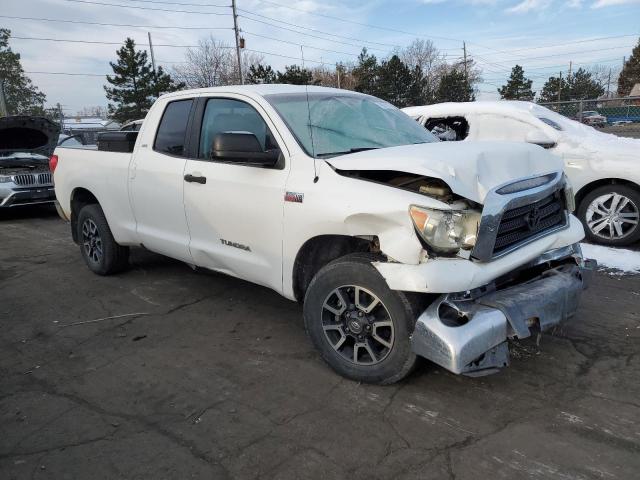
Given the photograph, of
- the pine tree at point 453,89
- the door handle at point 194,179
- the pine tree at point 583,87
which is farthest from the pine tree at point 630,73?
the door handle at point 194,179

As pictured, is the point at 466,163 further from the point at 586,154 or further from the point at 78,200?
the point at 78,200

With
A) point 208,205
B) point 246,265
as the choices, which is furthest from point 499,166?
point 208,205

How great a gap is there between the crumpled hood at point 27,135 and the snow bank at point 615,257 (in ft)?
32.4

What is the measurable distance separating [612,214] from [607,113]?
502 inches

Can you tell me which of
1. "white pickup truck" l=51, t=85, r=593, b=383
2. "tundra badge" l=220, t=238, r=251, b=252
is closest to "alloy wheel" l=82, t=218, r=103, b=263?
"white pickup truck" l=51, t=85, r=593, b=383

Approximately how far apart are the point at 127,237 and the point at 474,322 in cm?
371

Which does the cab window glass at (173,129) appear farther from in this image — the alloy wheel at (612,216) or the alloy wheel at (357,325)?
the alloy wheel at (612,216)

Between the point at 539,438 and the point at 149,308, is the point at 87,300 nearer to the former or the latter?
the point at 149,308

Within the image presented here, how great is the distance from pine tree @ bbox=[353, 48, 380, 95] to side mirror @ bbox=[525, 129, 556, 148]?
117ft

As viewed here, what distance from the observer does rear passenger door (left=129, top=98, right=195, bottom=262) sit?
4.34 m

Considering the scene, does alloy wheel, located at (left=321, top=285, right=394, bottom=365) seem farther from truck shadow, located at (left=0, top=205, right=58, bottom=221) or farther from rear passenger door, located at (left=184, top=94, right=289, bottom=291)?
truck shadow, located at (left=0, top=205, right=58, bottom=221)

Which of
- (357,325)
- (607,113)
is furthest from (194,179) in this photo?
(607,113)

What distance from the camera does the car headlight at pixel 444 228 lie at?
2.76 metres

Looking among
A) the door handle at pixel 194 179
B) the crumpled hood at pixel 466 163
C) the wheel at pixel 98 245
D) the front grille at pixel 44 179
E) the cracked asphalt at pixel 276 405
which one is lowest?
the cracked asphalt at pixel 276 405
